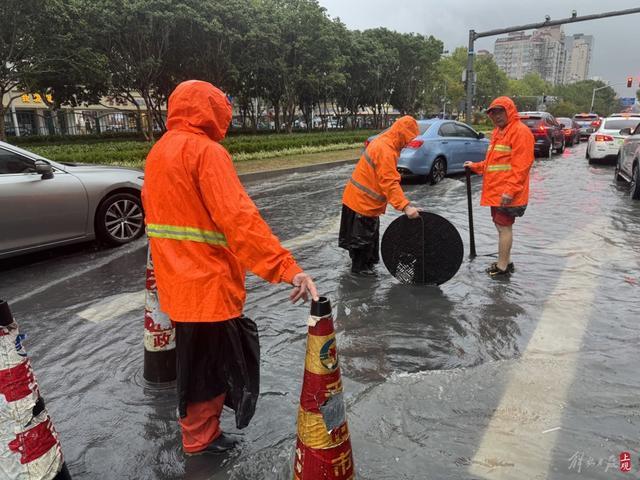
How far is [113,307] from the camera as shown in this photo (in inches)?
179

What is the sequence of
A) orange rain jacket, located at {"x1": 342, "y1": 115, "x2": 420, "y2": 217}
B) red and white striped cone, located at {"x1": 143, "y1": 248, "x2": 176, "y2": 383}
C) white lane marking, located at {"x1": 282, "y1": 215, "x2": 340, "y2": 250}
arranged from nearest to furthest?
red and white striped cone, located at {"x1": 143, "y1": 248, "x2": 176, "y2": 383}
orange rain jacket, located at {"x1": 342, "y1": 115, "x2": 420, "y2": 217}
white lane marking, located at {"x1": 282, "y1": 215, "x2": 340, "y2": 250}

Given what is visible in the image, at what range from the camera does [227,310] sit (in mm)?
2199

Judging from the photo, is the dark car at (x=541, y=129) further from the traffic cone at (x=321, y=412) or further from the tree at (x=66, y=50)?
the traffic cone at (x=321, y=412)

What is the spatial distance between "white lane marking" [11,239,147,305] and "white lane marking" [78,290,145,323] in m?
0.80

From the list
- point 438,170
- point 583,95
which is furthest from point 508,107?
point 583,95

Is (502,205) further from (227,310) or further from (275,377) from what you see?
(227,310)

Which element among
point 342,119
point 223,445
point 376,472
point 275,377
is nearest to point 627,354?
point 376,472

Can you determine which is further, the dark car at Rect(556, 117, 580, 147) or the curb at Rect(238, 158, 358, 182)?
the dark car at Rect(556, 117, 580, 147)

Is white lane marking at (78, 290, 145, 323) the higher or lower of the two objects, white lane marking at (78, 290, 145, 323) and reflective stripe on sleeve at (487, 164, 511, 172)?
the lower

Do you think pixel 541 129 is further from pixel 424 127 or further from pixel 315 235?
pixel 315 235

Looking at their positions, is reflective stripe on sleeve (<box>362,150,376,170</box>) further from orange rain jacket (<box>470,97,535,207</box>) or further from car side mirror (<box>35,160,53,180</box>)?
car side mirror (<box>35,160,53,180</box>)

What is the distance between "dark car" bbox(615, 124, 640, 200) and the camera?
9.44 metres

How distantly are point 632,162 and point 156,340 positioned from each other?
10.1m

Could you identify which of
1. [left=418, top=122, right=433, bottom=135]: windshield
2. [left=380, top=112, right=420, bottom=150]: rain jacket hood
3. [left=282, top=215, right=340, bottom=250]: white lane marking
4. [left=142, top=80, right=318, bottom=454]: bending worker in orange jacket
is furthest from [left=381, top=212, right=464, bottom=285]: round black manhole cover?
[left=418, top=122, right=433, bottom=135]: windshield
